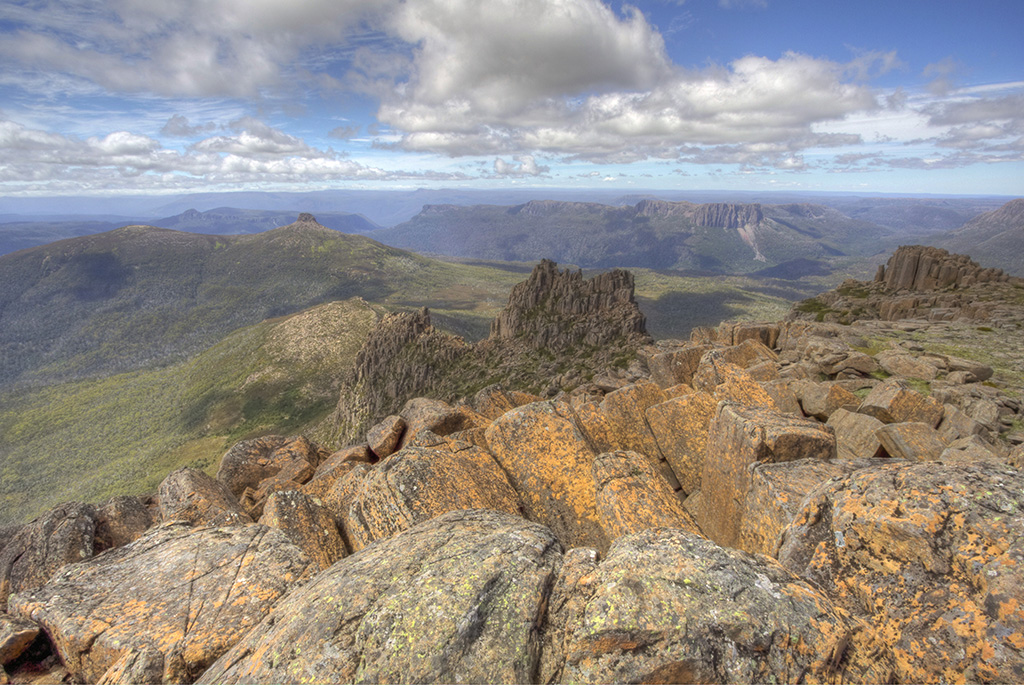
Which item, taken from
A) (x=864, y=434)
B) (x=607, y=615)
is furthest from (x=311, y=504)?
(x=864, y=434)

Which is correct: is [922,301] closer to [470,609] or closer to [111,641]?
[470,609]

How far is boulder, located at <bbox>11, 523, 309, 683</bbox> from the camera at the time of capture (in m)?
9.37

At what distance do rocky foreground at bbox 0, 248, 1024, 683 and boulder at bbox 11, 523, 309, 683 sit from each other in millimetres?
48

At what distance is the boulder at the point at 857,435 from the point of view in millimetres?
18125

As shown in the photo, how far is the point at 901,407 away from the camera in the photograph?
21.3 metres

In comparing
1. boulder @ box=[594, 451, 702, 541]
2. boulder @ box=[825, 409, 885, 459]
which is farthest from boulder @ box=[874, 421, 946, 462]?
boulder @ box=[594, 451, 702, 541]

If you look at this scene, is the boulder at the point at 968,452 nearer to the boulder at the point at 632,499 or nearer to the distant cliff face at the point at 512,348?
the boulder at the point at 632,499

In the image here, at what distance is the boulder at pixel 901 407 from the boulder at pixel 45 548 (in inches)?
1286

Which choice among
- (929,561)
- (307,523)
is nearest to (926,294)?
(929,561)

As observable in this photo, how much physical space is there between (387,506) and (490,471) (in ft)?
13.0

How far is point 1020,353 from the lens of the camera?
4188cm

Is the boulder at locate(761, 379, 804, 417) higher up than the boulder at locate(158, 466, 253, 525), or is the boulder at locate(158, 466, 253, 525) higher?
the boulder at locate(761, 379, 804, 417)

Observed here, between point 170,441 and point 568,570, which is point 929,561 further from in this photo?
point 170,441

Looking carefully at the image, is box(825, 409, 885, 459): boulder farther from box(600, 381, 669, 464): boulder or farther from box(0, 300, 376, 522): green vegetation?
box(0, 300, 376, 522): green vegetation
